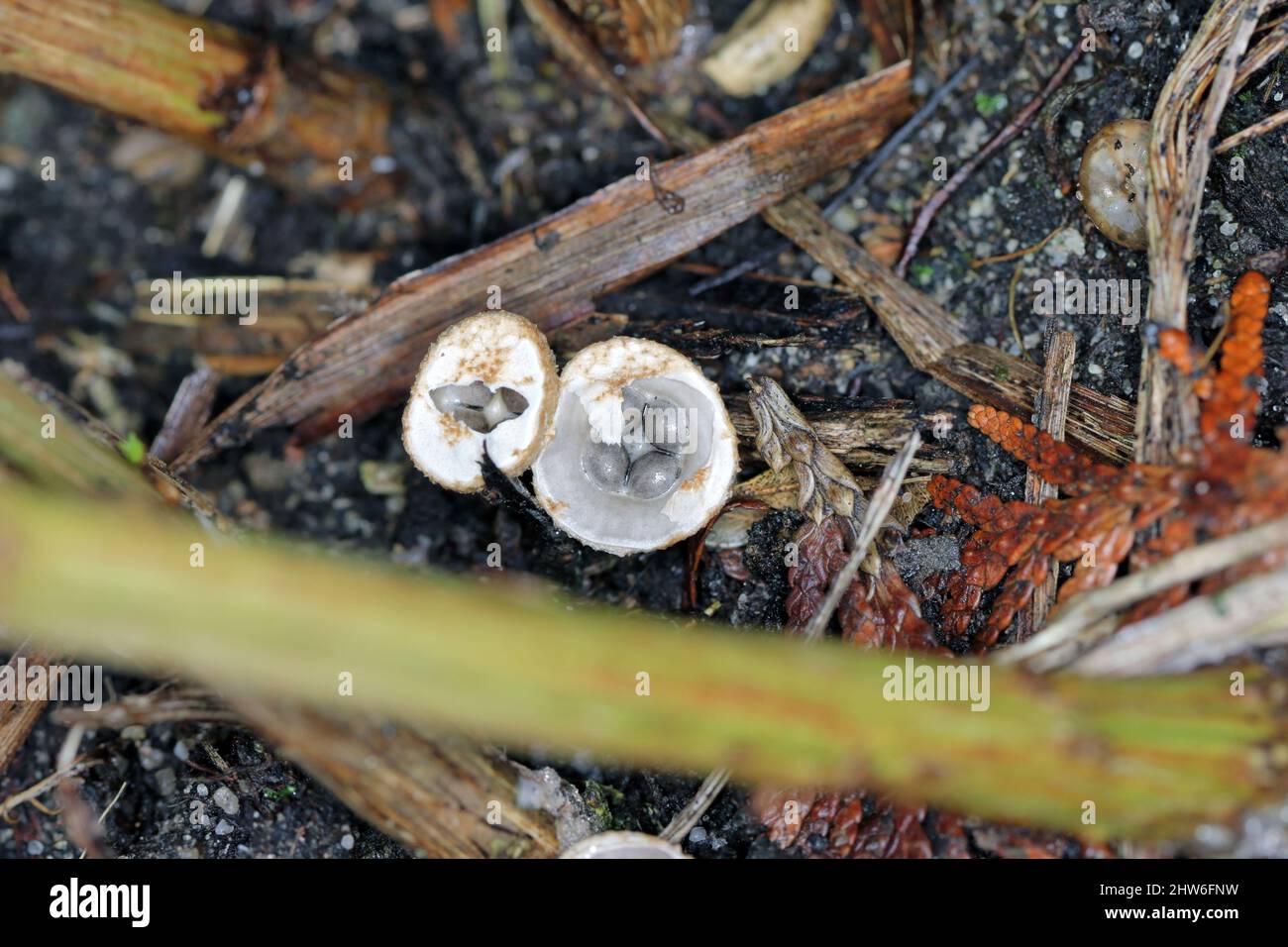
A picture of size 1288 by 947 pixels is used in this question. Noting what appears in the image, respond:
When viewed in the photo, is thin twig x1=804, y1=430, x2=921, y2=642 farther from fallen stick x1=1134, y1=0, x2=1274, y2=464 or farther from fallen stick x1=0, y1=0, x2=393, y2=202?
fallen stick x1=0, y1=0, x2=393, y2=202

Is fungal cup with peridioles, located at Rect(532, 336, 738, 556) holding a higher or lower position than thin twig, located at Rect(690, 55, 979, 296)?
lower

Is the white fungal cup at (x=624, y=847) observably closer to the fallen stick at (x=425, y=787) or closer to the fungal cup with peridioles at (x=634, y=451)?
the fallen stick at (x=425, y=787)

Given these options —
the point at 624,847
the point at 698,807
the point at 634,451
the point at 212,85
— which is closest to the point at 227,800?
the point at 624,847

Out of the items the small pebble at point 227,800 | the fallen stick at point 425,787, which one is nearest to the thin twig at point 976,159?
the fallen stick at point 425,787

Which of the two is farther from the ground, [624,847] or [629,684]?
[629,684]

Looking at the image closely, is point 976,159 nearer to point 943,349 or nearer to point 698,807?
point 943,349

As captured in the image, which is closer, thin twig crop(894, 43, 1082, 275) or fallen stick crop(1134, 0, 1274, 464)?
fallen stick crop(1134, 0, 1274, 464)

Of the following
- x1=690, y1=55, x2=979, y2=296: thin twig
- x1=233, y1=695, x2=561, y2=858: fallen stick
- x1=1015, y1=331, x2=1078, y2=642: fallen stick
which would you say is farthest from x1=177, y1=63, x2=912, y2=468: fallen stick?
x1=233, y1=695, x2=561, y2=858: fallen stick
